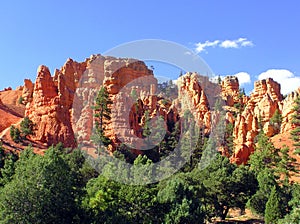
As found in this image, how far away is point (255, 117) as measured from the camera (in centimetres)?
6031

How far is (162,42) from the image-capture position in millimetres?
29031

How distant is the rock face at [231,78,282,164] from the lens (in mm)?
53375

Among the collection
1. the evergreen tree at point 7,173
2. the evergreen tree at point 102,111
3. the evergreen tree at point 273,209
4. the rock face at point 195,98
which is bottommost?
the evergreen tree at point 273,209

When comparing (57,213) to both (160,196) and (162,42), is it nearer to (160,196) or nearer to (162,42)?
(160,196)

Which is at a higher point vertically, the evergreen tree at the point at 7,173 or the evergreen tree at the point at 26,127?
the evergreen tree at the point at 26,127

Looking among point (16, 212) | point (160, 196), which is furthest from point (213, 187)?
point (16, 212)

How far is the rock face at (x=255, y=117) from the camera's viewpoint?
53375 millimetres

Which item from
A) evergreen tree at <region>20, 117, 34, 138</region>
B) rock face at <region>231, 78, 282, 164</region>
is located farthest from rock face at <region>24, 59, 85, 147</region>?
rock face at <region>231, 78, 282, 164</region>

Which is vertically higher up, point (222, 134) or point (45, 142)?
point (222, 134)

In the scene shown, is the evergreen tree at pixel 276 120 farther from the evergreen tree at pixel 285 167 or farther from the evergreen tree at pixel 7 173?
the evergreen tree at pixel 7 173

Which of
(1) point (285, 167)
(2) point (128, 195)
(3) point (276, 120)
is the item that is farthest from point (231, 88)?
(2) point (128, 195)

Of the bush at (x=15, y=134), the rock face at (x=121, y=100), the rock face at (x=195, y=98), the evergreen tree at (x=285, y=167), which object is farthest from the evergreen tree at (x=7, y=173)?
the rock face at (x=195, y=98)

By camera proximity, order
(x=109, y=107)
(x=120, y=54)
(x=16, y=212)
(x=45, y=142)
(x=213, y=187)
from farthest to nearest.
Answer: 1. (x=109, y=107)
2. (x=45, y=142)
3. (x=213, y=187)
4. (x=120, y=54)
5. (x=16, y=212)

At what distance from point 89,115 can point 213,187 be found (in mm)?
26487
